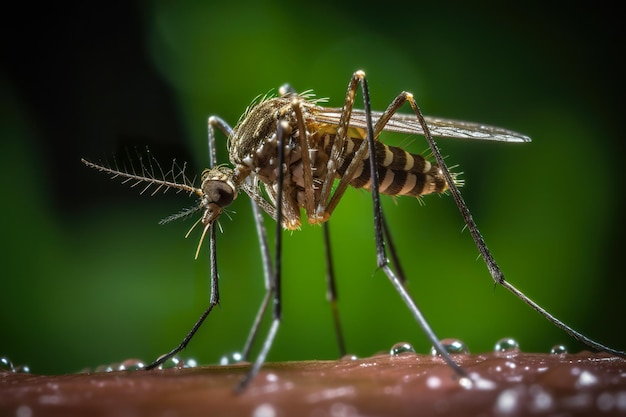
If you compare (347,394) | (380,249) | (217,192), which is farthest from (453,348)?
(217,192)

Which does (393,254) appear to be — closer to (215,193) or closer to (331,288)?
(331,288)

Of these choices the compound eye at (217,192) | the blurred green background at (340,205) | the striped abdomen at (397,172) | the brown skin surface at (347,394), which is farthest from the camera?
the blurred green background at (340,205)

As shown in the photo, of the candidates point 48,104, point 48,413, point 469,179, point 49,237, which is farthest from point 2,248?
point 48,413

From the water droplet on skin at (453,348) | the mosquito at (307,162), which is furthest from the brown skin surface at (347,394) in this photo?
the mosquito at (307,162)

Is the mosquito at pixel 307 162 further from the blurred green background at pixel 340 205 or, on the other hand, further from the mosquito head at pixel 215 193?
the blurred green background at pixel 340 205

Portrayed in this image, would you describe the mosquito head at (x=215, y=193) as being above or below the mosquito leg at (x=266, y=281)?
above

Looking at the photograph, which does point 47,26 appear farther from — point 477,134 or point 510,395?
point 510,395
